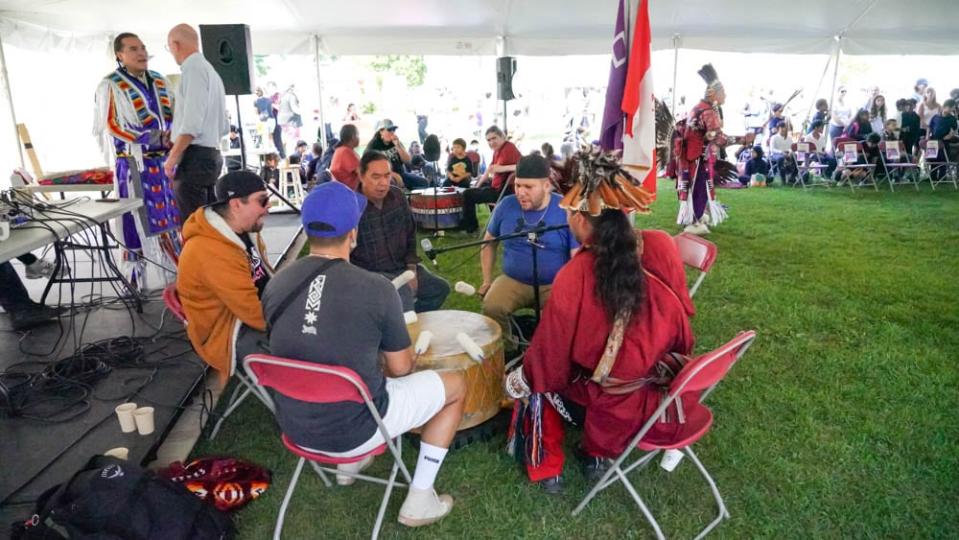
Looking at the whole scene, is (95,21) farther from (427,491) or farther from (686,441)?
(686,441)

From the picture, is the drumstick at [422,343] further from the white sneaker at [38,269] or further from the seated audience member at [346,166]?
the white sneaker at [38,269]

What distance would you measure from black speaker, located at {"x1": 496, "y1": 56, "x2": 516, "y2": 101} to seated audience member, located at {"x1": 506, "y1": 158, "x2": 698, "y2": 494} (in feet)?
28.1

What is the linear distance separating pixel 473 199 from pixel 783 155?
745 cm

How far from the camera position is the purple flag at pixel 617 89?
349cm

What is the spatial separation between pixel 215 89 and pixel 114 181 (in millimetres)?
1035

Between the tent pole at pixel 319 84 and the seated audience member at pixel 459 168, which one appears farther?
the tent pole at pixel 319 84

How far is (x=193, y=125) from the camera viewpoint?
13.3 feet

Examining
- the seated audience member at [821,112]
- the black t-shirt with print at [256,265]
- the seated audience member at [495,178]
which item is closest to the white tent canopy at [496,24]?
the seated audience member at [821,112]

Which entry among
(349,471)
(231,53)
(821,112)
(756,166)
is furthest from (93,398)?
(821,112)

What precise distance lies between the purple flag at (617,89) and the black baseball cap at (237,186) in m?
1.87

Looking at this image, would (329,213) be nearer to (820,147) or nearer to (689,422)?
(689,422)

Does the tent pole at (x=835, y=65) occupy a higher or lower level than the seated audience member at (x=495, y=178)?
higher

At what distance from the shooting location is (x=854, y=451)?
2799 millimetres

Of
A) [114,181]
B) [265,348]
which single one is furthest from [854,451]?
[114,181]
